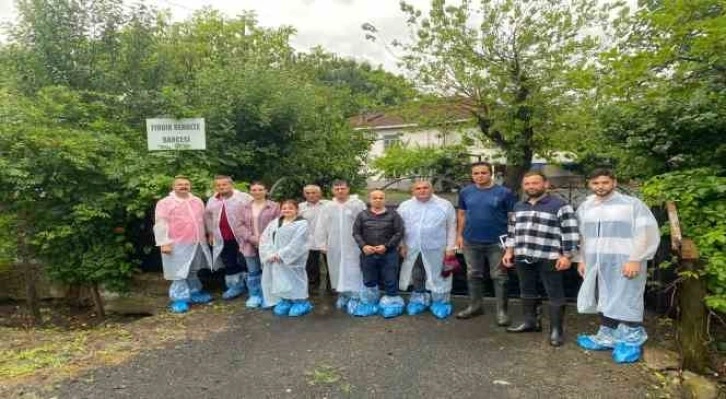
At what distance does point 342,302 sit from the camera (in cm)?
516

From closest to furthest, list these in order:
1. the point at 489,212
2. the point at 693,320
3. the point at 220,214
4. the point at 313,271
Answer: the point at 693,320 → the point at 489,212 → the point at 220,214 → the point at 313,271

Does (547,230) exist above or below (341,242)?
above

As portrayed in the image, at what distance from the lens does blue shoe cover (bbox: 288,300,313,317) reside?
4.93 metres

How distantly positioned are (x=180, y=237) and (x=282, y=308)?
1380mm

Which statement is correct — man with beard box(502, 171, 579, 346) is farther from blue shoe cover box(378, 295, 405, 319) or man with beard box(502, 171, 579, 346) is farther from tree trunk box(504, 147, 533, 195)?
tree trunk box(504, 147, 533, 195)

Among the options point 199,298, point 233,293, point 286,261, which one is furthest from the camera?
point 233,293

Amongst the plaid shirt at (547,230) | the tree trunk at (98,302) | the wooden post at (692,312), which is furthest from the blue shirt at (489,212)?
the tree trunk at (98,302)

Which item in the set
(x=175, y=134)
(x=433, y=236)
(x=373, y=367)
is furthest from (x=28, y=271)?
(x=433, y=236)

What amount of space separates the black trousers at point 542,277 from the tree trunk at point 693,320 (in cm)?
86

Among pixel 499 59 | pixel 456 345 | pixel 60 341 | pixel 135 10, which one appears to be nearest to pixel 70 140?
pixel 60 341

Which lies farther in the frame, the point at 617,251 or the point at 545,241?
the point at 545,241

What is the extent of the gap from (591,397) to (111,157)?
17.9 ft

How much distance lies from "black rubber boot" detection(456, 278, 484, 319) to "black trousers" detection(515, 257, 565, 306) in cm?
53

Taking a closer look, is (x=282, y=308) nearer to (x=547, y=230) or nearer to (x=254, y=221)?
(x=254, y=221)
